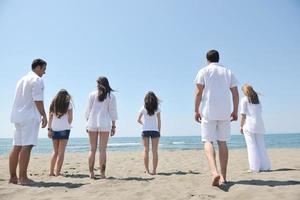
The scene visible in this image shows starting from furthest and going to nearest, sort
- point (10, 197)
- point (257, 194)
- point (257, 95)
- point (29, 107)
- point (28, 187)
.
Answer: point (257, 95)
point (29, 107)
point (28, 187)
point (10, 197)
point (257, 194)

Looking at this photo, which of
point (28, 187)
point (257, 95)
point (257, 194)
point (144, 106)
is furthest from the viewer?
point (144, 106)

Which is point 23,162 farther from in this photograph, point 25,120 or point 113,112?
point 113,112

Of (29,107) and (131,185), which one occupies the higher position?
(29,107)

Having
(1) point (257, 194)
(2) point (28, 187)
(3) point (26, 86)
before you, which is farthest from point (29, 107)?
(1) point (257, 194)

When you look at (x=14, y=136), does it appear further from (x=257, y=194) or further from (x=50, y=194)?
(x=257, y=194)

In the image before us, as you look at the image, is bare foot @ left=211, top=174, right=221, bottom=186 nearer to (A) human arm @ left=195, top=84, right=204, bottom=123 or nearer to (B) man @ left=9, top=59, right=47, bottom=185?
(A) human arm @ left=195, top=84, right=204, bottom=123

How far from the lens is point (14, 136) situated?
5.46 meters

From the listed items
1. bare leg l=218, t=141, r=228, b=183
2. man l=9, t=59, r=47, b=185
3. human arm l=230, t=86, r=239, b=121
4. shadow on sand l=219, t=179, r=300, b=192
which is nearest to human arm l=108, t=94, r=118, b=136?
man l=9, t=59, r=47, b=185

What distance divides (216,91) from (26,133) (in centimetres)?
313

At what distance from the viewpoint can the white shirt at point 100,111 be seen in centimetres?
610

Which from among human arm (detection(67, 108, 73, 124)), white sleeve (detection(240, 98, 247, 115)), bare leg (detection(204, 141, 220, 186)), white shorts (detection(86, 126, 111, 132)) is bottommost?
bare leg (detection(204, 141, 220, 186))

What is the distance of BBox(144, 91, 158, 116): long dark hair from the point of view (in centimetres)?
770

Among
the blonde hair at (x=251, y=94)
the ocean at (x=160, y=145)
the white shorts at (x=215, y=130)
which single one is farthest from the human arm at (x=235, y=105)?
the ocean at (x=160, y=145)

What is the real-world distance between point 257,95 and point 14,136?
507cm
